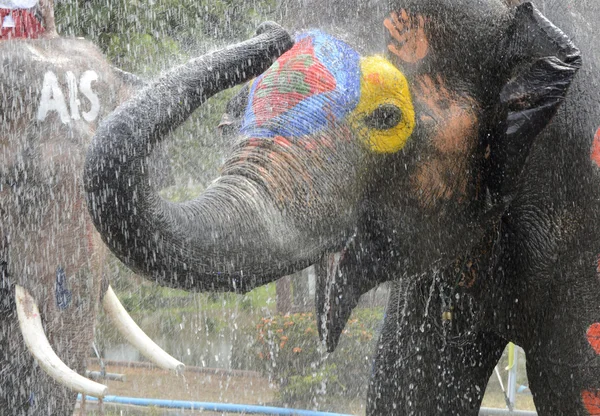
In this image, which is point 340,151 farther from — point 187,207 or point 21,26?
point 21,26

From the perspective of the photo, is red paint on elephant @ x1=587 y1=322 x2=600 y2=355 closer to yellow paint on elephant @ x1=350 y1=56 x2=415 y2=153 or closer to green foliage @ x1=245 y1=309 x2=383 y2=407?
yellow paint on elephant @ x1=350 y1=56 x2=415 y2=153

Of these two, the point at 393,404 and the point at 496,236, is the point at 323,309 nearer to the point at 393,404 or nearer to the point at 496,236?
the point at 496,236

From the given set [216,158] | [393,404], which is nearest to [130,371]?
[216,158]

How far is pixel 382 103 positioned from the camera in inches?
83.2

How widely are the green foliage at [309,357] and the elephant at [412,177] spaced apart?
3.69m

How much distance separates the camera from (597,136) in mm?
→ 2299

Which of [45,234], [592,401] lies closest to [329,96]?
[592,401]

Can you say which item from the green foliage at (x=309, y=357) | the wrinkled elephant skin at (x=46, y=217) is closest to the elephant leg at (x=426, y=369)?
the wrinkled elephant skin at (x=46, y=217)

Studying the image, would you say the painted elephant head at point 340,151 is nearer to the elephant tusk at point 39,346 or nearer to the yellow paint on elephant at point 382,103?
the yellow paint on elephant at point 382,103

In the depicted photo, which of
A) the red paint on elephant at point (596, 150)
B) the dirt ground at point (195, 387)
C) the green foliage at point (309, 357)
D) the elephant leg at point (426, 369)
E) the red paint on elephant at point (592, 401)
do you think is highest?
the red paint on elephant at point (596, 150)

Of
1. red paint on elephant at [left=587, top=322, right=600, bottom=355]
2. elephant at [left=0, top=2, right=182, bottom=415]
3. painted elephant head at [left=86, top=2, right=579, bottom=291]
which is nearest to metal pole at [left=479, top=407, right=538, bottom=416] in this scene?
elephant at [left=0, top=2, right=182, bottom=415]

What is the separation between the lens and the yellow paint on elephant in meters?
2.09

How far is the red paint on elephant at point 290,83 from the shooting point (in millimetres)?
2037

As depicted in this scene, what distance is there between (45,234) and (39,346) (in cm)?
42
